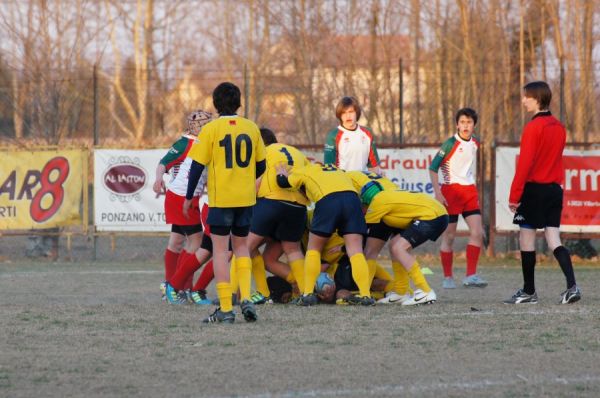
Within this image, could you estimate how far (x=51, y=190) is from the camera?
17.1m

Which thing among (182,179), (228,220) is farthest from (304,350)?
(182,179)

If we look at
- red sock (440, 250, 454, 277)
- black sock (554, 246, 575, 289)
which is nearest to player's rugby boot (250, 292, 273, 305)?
black sock (554, 246, 575, 289)

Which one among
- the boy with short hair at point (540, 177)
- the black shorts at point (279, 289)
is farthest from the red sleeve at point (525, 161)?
the black shorts at point (279, 289)

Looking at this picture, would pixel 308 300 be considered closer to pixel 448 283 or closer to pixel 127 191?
pixel 448 283

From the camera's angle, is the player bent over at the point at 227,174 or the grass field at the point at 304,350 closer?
the grass field at the point at 304,350

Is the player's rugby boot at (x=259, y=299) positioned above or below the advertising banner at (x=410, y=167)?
below

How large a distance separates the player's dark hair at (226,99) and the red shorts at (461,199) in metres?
4.66

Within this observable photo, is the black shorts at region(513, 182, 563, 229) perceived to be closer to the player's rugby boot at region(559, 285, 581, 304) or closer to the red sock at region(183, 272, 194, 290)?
the player's rugby boot at region(559, 285, 581, 304)

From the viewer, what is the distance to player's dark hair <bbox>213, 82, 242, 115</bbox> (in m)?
8.52

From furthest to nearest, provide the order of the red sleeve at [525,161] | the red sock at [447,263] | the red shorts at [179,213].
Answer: the red sock at [447,263], the red shorts at [179,213], the red sleeve at [525,161]

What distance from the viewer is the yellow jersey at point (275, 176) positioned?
399 inches

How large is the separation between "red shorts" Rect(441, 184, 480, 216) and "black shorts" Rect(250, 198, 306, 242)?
114 inches

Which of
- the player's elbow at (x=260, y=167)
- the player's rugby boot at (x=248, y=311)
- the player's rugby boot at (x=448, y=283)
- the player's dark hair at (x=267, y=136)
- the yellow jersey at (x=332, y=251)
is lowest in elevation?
the player's rugby boot at (x=448, y=283)

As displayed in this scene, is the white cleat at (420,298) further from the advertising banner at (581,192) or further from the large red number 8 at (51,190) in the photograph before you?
the large red number 8 at (51,190)
